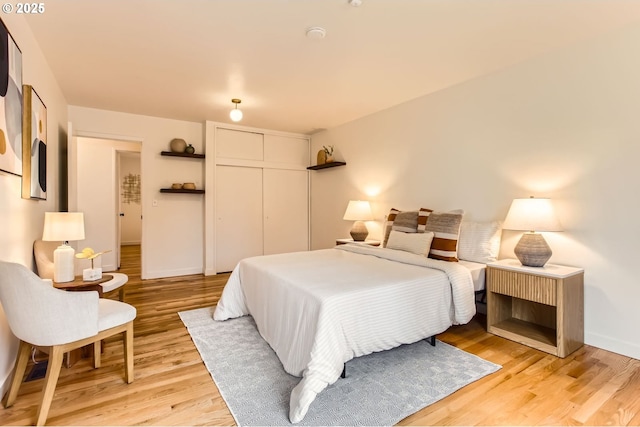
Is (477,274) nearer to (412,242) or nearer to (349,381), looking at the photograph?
(412,242)

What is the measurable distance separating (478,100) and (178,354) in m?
3.56

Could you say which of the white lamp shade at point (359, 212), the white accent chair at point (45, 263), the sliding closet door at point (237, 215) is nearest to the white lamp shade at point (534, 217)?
the white lamp shade at point (359, 212)

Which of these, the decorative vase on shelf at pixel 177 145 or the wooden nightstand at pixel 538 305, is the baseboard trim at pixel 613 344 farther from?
the decorative vase on shelf at pixel 177 145

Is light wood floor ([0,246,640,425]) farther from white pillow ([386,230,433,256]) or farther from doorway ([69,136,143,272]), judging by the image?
doorway ([69,136,143,272])

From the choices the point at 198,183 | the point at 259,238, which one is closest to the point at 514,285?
the point at 259,238

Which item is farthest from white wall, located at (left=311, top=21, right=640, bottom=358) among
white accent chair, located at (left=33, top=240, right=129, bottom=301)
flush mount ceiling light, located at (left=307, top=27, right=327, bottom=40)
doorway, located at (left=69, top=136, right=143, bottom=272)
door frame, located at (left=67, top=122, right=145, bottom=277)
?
doorway, located at (left=69, top=136, right=143, bottom=272)

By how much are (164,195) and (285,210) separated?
1.98 metres

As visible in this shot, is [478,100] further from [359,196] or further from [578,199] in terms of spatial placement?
[359,196]

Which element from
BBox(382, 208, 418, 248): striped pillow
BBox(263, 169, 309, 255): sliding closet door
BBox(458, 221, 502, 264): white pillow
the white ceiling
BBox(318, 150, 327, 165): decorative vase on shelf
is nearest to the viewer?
the white ceiling

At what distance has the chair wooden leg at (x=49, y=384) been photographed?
156 centimetres

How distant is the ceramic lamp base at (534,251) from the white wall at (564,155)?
0.27 metres

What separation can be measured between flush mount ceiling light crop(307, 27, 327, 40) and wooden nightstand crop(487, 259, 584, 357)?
91.1 inches

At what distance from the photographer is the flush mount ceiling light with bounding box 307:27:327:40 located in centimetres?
232

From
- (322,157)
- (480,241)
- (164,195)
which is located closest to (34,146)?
(164,195)
